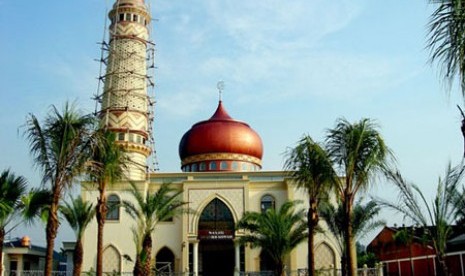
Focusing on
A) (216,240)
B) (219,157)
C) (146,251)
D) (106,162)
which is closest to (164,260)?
(216,240)

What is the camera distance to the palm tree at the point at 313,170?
15.4m

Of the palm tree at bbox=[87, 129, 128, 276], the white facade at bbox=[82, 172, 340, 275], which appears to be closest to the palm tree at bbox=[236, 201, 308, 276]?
the palm tree at bbox=[87, 129, 128, 276]

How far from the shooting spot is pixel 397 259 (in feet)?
121

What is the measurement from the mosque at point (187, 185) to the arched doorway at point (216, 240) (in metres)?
0.06

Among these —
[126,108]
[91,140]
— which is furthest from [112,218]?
[91,140]

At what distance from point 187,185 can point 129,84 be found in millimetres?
8277

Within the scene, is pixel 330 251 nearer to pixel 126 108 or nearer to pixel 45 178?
pixel 126 108

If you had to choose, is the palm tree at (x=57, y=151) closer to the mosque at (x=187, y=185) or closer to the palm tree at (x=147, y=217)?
the palm tree at (x=147, y=217)

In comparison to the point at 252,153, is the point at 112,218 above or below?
below

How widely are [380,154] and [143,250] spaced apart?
9625 mm

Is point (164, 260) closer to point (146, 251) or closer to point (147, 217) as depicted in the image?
point (146, 251)

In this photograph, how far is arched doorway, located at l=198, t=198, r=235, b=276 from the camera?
3131 cm

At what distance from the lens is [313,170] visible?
1642 centimetres

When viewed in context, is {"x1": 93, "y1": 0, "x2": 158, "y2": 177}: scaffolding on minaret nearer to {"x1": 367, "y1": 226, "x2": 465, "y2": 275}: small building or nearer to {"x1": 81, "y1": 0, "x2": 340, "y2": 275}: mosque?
{"x1": 81, "y1": 0, "x2": 340, "y2": 275}: mosque
